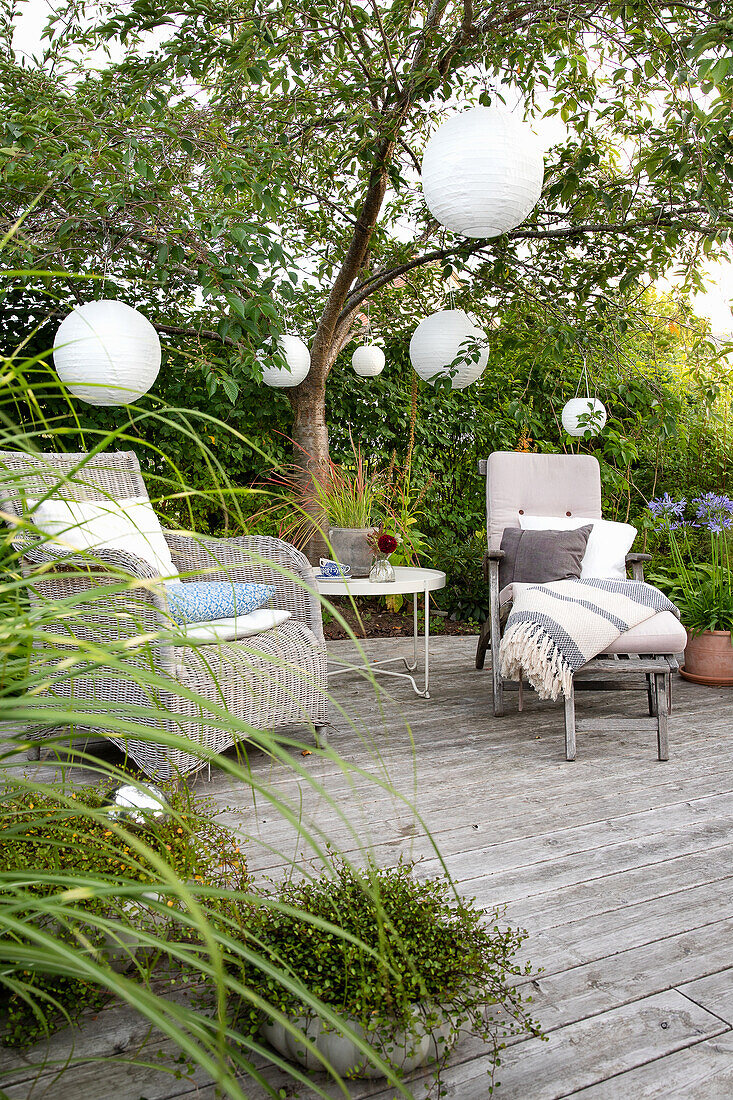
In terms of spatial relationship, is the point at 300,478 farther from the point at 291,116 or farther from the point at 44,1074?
the point at 44,1074

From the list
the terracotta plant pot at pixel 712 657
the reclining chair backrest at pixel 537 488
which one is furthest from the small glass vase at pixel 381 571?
the terracotta plant pot at pixel 712 657

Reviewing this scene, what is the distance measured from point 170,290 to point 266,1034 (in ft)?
14.1

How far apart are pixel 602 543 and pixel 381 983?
290cm

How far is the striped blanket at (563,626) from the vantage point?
110 inches

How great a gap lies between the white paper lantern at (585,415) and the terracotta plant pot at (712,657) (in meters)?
1.10

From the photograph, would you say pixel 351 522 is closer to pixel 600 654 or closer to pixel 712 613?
pixel 600 654

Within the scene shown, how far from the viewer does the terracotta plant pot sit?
3.83 meters

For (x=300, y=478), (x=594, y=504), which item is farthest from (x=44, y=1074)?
(x=300, y=478)

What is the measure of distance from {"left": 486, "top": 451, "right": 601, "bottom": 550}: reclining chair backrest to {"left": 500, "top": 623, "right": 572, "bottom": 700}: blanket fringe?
1037 mm

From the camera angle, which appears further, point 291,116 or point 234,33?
point 291,116

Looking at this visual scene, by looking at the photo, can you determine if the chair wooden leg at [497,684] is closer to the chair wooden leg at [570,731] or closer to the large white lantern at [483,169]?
the chair wooden leg at [570,731]

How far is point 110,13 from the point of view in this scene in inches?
146

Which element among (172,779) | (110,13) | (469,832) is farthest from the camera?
(110,13)

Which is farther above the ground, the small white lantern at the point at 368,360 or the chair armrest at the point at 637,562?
the small white lantern at the point at 368,360
